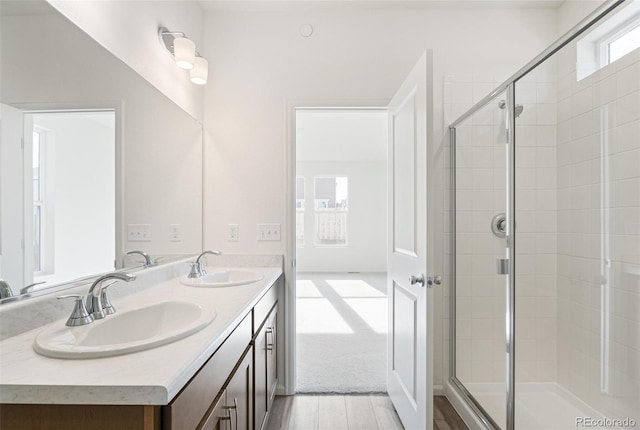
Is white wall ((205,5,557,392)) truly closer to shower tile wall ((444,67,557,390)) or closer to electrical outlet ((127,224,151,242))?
shower tile wall ((444,67,557,390))

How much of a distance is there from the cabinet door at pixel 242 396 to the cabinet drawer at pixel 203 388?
7 cm

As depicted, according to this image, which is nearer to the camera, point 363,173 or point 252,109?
point 252,109

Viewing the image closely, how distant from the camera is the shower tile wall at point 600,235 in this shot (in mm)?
1630

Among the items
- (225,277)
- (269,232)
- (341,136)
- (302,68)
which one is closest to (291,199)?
(269,232)

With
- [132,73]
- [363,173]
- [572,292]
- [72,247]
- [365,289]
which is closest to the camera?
[72,247]

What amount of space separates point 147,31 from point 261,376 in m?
1.87

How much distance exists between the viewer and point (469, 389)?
211 cm

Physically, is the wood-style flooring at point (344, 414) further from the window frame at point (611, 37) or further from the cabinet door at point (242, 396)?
the window frame at point (611, 37)

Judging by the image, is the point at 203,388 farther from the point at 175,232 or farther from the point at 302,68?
the point at 302,68

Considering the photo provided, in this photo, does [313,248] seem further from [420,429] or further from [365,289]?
[420,429]

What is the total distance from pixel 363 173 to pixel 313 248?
6.42ft

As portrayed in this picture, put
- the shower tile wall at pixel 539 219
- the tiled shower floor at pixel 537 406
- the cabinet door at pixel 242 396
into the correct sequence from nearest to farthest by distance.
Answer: the cabinet door at pixel 242 396
the tiled shower floor at pixel 537 406
the shower tile wall at pixel 539 219

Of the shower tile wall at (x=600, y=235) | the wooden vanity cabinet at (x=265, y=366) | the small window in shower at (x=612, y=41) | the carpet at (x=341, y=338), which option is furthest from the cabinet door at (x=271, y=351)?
the small window in shower at (x=612, y=41)

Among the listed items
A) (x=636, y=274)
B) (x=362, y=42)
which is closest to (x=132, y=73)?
(x=362, y=42)
